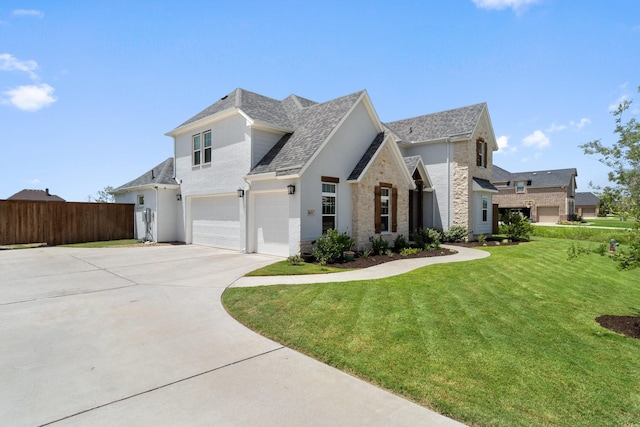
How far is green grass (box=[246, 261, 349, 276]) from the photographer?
31.9 feet

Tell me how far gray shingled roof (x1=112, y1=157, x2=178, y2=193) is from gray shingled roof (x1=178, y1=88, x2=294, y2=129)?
11.1 feet

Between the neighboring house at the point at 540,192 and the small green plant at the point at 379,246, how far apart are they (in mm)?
40586

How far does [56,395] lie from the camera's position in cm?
348

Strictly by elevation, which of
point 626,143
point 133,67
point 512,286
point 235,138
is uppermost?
point 133,67

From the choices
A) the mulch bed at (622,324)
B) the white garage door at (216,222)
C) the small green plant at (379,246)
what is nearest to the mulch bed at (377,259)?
the small green plant at (379,246)

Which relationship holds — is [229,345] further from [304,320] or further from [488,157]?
[488,157]

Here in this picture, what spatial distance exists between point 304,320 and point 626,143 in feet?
21.5

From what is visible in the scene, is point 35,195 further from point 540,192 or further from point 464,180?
point 540,192

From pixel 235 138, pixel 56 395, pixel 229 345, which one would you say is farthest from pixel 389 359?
pixel 235 138

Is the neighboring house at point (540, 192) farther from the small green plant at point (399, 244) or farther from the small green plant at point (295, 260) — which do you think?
the small green plant at point (295, 260)

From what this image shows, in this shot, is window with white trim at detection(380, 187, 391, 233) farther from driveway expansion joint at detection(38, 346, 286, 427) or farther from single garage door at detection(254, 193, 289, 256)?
driveway expansion joint at detection(38, 346, 286, 427)

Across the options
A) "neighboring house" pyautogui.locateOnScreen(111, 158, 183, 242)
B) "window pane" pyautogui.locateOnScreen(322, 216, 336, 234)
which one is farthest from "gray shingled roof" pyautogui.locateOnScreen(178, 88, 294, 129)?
"window pane" pyautogui.locateOnScreen(322, 216, 336, 234)

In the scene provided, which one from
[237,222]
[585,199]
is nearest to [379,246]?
[237,222]

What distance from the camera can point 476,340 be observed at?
4926mm
